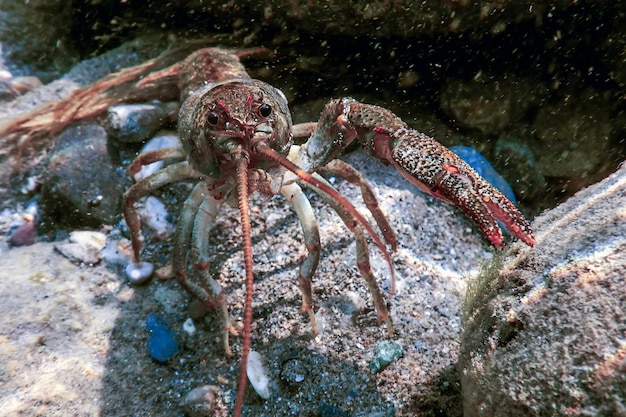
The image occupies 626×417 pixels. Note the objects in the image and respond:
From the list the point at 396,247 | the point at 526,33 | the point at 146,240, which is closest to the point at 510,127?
the point at 526,33

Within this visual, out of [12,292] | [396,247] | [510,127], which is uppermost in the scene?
[510,127]

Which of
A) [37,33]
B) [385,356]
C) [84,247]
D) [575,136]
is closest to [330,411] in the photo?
[385,356]

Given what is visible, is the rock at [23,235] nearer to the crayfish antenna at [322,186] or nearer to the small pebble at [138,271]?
the small pebble at [138,271]

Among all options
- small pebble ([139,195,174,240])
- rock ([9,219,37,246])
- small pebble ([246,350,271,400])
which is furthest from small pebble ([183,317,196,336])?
rock ([9,219,37,246])

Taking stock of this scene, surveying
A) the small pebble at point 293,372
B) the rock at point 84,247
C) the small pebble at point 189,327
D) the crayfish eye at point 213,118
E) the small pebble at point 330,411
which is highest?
the crayfish eye at point 213,118

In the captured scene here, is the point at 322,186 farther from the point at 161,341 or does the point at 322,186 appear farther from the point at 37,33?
the point at 37,33

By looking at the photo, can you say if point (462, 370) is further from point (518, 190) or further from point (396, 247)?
point (518, 190)

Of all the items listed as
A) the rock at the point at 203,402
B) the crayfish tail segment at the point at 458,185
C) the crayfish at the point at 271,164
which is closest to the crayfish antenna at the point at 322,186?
the crayfish at the point at 271,164
